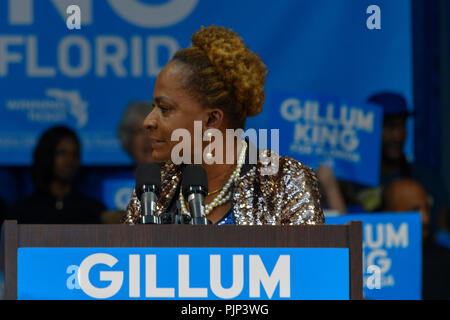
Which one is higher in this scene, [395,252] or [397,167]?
[397,167]

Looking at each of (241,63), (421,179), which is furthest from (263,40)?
(241,63)

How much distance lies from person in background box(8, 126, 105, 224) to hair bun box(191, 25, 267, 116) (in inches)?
75.8

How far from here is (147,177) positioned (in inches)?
74.4

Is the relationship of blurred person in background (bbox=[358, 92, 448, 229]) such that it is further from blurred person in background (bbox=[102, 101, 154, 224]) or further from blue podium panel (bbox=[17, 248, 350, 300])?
blue podium panel (bbox=[17, 248, 350, 300])

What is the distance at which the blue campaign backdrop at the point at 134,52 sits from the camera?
4.30 meters

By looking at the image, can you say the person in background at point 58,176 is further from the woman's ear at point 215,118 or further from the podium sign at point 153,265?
the podium sign at point 153,265

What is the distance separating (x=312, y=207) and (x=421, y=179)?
2.41 metres

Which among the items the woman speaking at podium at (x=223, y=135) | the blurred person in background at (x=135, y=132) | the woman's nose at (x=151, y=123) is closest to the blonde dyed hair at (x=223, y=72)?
the woman speaking at podium at (x=223, y=135)

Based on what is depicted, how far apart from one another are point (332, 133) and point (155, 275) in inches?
105

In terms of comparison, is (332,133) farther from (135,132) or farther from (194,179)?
(194,179)

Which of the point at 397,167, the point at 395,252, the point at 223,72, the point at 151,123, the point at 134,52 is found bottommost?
the point at 395,252

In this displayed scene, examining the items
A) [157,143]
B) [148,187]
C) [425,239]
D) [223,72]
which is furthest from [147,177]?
[425,239]

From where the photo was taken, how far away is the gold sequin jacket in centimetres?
238

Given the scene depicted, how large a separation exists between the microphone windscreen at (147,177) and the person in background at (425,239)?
2600 millimetres
